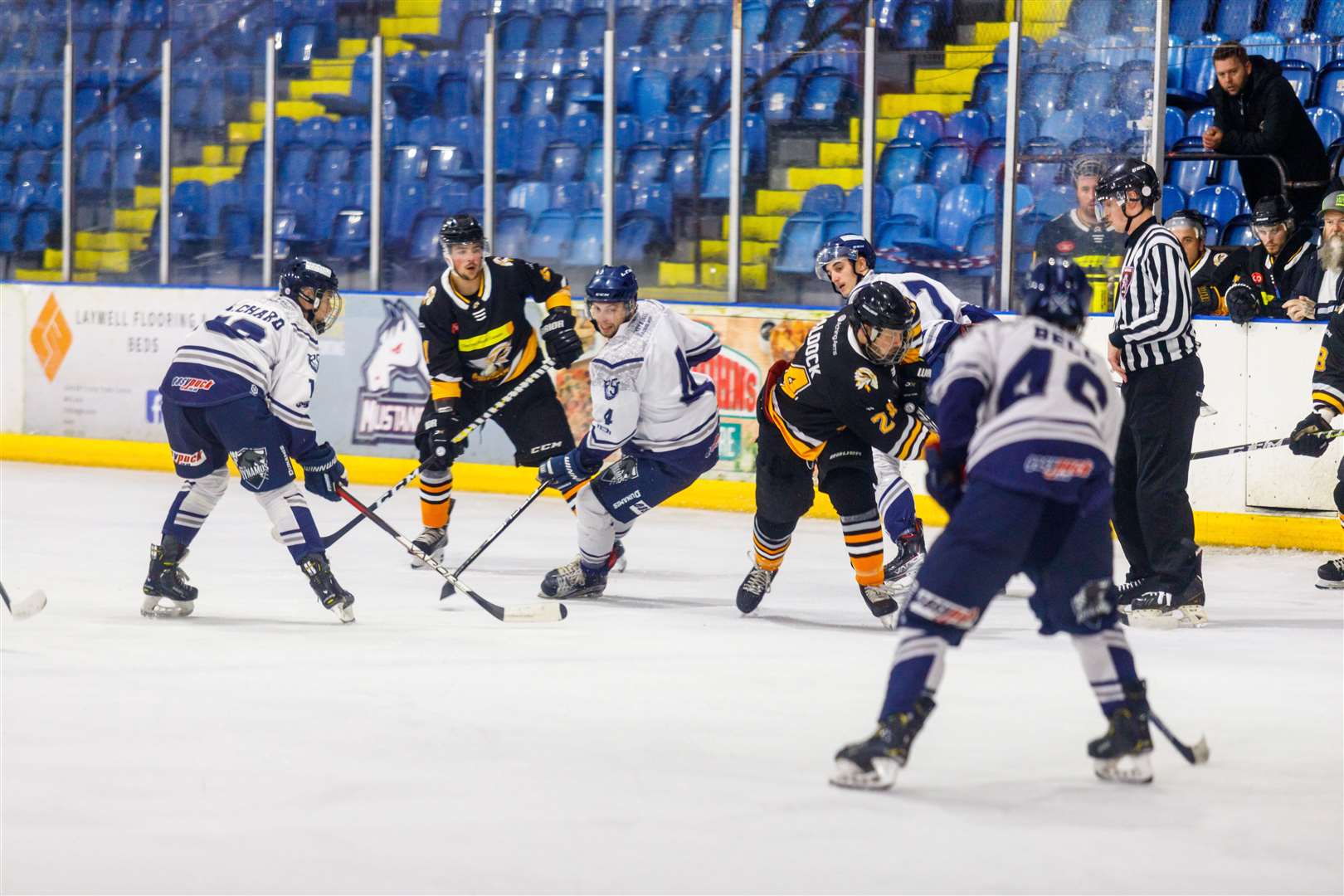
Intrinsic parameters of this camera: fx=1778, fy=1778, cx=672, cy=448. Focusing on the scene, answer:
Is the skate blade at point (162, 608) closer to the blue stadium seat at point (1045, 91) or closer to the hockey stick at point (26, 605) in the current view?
the hockey stick at point (26, 605)

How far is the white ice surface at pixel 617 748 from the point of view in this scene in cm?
264

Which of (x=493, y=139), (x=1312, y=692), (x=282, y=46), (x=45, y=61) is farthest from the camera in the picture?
(x=45, y=61)

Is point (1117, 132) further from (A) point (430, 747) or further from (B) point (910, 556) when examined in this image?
(A) point (430, 747)

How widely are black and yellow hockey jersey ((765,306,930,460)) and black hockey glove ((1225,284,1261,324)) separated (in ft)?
6.67

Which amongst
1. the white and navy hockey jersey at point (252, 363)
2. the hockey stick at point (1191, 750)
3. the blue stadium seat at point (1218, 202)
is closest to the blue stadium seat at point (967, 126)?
the blue stadium seat at point (1218, 202)

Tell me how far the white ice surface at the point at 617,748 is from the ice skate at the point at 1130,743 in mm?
54

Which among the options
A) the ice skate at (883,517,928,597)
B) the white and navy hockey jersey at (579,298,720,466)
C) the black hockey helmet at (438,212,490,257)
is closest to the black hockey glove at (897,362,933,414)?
the ice skate at (883,517,928,597)

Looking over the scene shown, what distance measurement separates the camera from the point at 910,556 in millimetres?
5055

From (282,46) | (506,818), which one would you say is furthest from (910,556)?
(282,46)

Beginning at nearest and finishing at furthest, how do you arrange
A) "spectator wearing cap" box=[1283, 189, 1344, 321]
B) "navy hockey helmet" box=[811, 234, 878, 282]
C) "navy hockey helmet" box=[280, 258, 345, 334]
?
"navy hockey helmet" box=[280, 258, 345, 334] < "navy hockey helmet" box=[811, 234, 878, 282] < "spectator wearing cap" box=[1283, 189, 1344, 321]

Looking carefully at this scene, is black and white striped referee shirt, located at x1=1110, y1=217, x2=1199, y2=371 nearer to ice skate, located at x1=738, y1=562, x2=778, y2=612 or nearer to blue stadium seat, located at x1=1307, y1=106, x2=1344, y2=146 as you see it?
ice skate, located at x1=738, y1=562, x2=778, y2=612

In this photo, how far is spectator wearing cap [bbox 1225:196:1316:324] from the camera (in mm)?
6395

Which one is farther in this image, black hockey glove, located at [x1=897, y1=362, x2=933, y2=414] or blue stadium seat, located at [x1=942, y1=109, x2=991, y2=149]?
blue stadium seat, located at [x1=942, y1=109, x2=991, y2=149]

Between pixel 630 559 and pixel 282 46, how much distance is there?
405 centimetres
